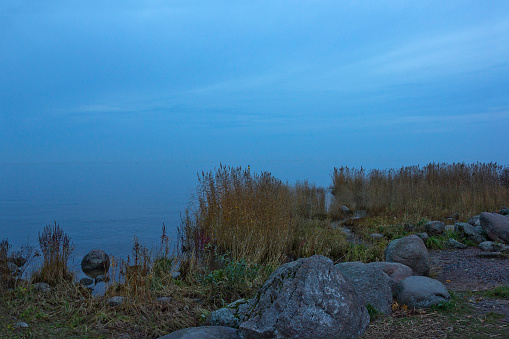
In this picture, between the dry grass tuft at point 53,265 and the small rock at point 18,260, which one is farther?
the small rock at point 18,260

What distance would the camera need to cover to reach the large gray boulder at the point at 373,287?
4258 millimetres

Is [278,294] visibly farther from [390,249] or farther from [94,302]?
[390,249]

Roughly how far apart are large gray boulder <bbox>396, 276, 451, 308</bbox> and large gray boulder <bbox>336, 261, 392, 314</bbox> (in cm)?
17

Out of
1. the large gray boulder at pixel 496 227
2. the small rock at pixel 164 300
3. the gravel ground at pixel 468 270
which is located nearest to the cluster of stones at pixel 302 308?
the small rock at pixel 164 300

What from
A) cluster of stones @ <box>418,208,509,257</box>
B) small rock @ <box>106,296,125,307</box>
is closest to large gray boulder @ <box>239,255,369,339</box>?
small rock @ <box>106,296,125,307</box>

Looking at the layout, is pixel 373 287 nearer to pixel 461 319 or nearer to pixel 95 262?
pixel 461 319

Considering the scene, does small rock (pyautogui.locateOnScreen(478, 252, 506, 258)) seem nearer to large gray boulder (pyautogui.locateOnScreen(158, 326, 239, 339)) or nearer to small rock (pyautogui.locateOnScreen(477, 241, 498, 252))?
small rock (pyautogui.locateOnScreen(477, 241, 498, 252))

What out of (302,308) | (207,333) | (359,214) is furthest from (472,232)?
(207,333)

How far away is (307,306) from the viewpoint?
11.2 ft

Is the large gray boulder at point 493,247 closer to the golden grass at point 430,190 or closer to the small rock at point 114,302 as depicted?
the golden grass at point 430,190

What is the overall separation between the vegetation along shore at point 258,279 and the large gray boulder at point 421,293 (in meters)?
0.01

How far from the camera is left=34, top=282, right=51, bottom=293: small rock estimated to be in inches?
205

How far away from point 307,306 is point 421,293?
175 centimetres

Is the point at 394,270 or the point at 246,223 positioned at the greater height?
the point at 246,223
